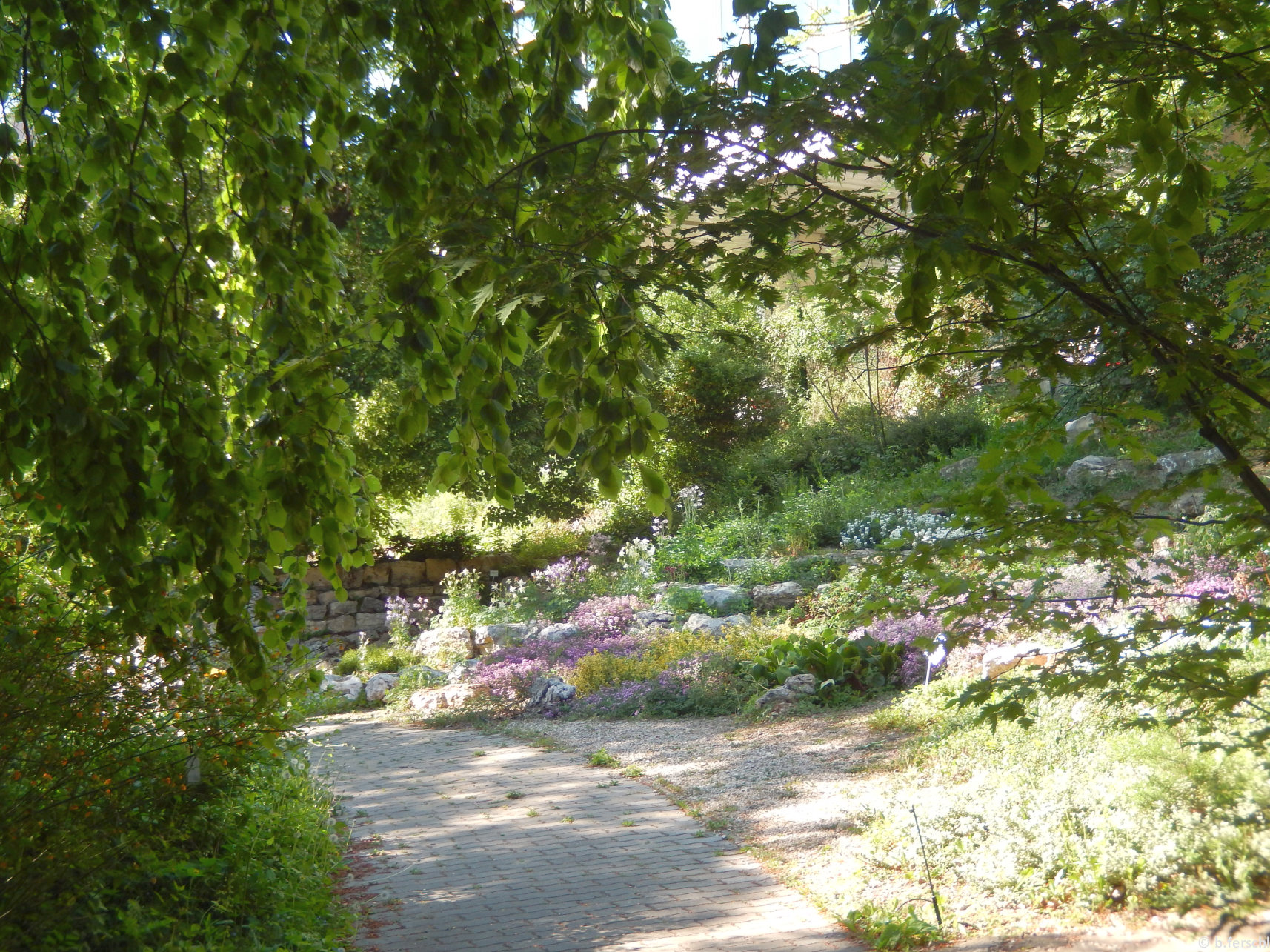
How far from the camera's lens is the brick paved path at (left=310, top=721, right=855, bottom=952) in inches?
153

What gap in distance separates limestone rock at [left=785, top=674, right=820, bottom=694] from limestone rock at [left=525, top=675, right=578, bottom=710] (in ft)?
7.09

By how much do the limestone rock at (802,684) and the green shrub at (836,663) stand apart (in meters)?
0.06

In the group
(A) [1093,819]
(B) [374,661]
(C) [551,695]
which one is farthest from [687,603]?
(A) [1093,819]

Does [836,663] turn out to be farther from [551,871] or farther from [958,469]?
[958,469]

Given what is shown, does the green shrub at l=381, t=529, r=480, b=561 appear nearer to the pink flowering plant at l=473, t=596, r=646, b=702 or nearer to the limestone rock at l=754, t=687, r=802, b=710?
the pink flowering plant at l=473, t=596, r=646, b=702

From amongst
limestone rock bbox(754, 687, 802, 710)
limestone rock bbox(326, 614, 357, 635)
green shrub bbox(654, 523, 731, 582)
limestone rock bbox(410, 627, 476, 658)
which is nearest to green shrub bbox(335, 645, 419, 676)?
limestone rock bbox(410, 627, 476, 658)

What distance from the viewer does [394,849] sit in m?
5.32

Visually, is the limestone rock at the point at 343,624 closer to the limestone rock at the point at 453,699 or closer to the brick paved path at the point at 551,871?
the limestone rock at the point at 453,699

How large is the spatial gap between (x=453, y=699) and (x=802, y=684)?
11.6 feet

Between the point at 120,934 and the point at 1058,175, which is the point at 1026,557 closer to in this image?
the point at 1058,175

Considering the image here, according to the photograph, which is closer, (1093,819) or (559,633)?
(1093,819)

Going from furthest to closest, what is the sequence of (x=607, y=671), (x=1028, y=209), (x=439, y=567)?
(x=439, y=567), (x=607, y=671), (x=1028, y=209)

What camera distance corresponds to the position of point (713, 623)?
1002 centimetres

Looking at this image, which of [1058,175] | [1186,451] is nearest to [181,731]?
[1058,175]
